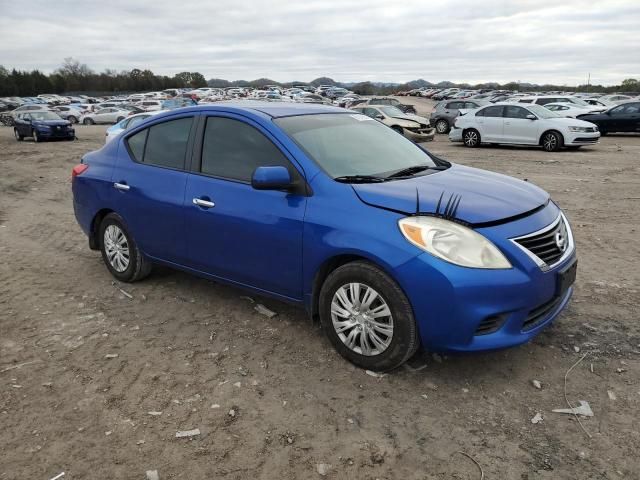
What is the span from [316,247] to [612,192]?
841cm

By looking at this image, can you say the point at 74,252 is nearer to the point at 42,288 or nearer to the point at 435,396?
the point at 42,288

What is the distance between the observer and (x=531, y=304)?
133 inches

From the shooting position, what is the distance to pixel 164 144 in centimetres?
494

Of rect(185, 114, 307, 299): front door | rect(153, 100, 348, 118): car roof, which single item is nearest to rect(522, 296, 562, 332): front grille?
rect(185, 114, 307, 299): front door

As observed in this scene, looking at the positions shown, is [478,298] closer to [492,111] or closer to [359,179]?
[359,179]

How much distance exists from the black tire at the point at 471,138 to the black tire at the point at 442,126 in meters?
6.82

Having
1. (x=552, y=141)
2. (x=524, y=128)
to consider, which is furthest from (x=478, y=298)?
(x=524, y=128)

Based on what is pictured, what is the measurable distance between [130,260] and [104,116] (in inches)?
1483

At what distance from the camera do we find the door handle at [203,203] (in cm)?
433

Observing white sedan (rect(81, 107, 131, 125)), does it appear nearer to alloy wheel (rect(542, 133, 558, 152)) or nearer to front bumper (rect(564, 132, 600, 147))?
alloy wheel (rect(542, 133, 558, 152))

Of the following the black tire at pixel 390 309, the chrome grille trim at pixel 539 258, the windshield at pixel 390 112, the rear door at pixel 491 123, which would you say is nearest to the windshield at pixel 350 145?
the black tire at pixel 390 309

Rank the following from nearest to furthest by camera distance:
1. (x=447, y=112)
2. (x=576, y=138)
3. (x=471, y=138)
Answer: (x=576, y=138) → (x=471, y=138) → (x=447, y=112)

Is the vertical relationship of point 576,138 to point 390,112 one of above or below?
below

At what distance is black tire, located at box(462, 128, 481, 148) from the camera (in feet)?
63.6
